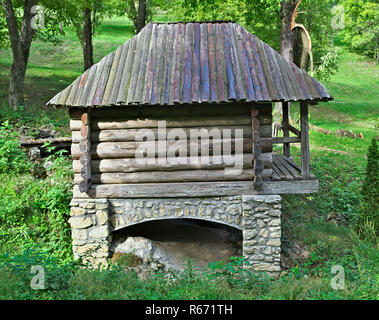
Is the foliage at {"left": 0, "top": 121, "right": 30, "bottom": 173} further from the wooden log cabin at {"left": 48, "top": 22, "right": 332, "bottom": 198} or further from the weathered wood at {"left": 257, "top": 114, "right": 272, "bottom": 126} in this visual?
the weathered wood at {"left": 257, "top": 114, "right": 272, "bottom": 126}

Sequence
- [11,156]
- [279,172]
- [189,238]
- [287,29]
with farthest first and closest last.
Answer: [287,29] < [11,156] < [189,238] < [279,172]

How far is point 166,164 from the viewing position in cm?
741

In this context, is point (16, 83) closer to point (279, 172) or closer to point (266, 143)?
point (266, 143)

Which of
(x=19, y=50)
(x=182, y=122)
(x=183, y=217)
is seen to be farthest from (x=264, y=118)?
(x=19, y=50)

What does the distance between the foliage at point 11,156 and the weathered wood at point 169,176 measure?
3.14 m

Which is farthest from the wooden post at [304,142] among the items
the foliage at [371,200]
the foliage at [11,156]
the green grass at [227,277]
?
the foliage at [11,156]

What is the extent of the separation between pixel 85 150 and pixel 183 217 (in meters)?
2.53

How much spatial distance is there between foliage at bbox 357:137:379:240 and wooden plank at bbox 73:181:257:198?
3.28 metres

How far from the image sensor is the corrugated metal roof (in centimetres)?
681

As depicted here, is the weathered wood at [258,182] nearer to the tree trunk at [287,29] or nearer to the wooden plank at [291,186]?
the wooden plank at [291,186]

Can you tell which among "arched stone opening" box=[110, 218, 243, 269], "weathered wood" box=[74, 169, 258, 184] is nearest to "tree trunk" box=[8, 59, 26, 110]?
"weathered wood" box=[74, 169, 258, 184]
